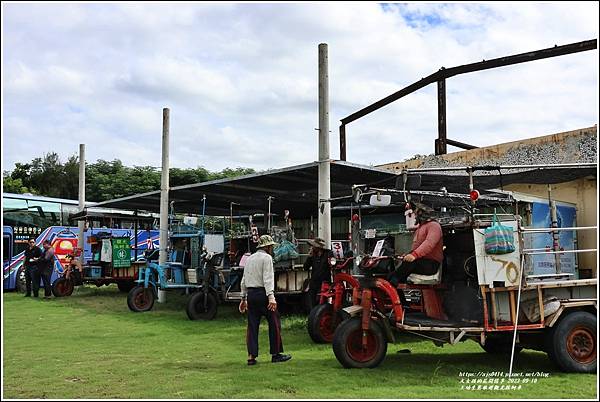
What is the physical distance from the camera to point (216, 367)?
313 inches

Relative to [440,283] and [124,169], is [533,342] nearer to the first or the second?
[440,283]

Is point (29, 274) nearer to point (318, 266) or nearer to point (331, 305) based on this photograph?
point (318, 266)

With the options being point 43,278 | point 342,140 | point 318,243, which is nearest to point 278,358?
point 318,243

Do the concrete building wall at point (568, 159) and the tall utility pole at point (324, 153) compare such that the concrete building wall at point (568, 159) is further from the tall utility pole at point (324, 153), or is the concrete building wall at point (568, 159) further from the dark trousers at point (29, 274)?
the dark trousers at point (29, 274)

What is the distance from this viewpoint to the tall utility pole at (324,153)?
11.3m

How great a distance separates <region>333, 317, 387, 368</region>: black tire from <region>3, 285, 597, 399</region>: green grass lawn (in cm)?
13

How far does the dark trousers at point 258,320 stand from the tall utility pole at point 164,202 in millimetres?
7400

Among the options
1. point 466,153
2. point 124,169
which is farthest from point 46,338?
point 124,169

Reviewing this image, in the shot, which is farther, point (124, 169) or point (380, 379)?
point (124, 169)

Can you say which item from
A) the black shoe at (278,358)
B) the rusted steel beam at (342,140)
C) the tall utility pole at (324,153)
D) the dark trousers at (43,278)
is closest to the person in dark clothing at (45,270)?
the dark trousers at (43,278)

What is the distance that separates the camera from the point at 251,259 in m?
8.22

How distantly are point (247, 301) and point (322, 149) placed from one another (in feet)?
13.3

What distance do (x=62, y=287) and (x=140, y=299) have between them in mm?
5385

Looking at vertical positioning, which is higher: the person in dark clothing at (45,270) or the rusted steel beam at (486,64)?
the rusted steel beam at (486,64)
